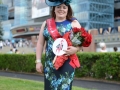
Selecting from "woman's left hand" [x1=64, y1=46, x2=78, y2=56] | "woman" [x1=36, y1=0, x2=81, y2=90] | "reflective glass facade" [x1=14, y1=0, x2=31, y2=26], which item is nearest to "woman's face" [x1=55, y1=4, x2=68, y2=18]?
"woman" [x1=36, y1=0, x2=81, y2=90]

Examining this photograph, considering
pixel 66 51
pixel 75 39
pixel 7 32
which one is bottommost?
pixel 7 32

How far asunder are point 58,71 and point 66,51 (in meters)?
0.27

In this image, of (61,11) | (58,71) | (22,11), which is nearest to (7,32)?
(22,11)

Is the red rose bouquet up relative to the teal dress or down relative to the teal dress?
up

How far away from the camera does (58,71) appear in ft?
12.2

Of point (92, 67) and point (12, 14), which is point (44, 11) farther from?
point (92, 67)

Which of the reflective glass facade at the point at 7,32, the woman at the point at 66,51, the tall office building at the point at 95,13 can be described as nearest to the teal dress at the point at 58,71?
the woman at the point at 66,51

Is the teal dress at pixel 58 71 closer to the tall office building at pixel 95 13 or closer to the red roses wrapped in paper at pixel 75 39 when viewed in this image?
the red roses wrapped in paper at pixel 75 39

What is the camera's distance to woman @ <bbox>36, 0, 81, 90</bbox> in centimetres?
370

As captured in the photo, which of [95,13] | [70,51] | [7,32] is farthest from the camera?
[7,32]

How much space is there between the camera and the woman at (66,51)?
3.70 metres

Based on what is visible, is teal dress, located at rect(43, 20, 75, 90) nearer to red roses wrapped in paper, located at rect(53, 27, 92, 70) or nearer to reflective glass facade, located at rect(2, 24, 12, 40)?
red roses wrapped in paper, located at rect(53, 27, 92, 70)

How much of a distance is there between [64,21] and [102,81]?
8.97 metres

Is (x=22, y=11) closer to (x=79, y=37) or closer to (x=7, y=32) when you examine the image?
(x=7, y=32)
